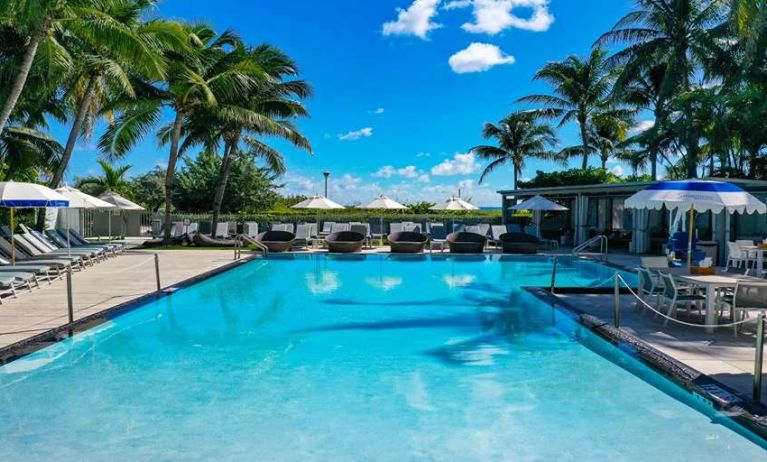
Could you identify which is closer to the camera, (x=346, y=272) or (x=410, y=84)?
(x=346, y=272)

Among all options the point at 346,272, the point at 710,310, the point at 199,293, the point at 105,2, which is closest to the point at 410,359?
the point at 710,310

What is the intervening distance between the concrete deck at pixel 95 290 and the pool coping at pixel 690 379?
7.04 m

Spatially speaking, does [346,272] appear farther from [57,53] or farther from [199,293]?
[57,53]

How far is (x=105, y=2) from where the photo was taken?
13.2 metres

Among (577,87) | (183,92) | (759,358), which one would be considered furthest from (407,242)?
(577,87)

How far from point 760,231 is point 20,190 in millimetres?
18803

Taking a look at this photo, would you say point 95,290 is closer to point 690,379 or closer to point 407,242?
point 690,379

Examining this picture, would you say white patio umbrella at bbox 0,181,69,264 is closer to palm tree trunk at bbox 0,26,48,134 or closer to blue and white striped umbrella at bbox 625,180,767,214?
palm tree trunk at bbox 0,26,48,134

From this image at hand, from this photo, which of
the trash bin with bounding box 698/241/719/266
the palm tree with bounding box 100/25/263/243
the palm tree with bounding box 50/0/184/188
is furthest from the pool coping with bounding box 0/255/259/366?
the trash bin with bounding box 698/241/719/266

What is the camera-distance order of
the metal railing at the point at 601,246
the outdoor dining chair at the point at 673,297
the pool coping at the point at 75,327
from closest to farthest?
1. the pool coping at the point at 75,327
2. the outdoor dining chair at the point at 673,297
3. the metal railing at the point at 601,246

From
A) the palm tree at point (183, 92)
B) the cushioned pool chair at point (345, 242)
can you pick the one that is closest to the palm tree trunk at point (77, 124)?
the palm tree at point (183, 92)

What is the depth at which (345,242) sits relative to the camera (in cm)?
1884

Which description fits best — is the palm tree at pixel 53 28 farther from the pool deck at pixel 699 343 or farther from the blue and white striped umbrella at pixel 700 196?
the pool deck at pixel 699 343

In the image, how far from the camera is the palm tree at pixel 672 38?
2206cm
